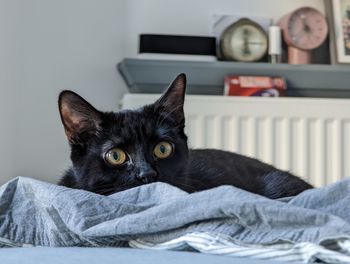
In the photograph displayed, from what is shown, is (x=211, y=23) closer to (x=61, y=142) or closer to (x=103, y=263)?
(x=61, y=142)

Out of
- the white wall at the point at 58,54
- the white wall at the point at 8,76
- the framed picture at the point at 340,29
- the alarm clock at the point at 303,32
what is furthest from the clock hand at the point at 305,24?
the white wall at the point at 8,76

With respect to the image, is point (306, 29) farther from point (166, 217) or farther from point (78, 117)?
point (166, 217)

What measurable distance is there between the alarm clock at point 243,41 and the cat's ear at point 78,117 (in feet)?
3.85

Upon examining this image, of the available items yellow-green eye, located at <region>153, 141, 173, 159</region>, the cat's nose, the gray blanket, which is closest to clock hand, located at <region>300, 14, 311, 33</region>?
yellow-green eye, located at <region>153, 141, 173, 159</region>

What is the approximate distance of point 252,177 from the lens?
4.24 ft

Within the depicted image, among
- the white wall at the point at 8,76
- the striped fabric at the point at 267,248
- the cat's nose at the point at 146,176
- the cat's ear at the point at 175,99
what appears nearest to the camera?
the striped fabric at the point at 267,248

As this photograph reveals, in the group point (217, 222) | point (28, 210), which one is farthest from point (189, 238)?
point (28, 210)

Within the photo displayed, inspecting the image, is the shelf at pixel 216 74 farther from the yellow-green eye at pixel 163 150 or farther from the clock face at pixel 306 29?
the yellow-green eye at pixel 163 150

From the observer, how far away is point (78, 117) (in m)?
1.08

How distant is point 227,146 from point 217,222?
1.60 meters

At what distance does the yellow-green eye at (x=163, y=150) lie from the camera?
1.07 meters

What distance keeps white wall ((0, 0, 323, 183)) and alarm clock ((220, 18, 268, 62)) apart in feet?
0.38

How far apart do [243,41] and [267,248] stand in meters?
1.67

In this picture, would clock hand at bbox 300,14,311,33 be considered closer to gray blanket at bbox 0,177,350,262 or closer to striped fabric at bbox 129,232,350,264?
gray blanket at bbox 0,177,350,262
